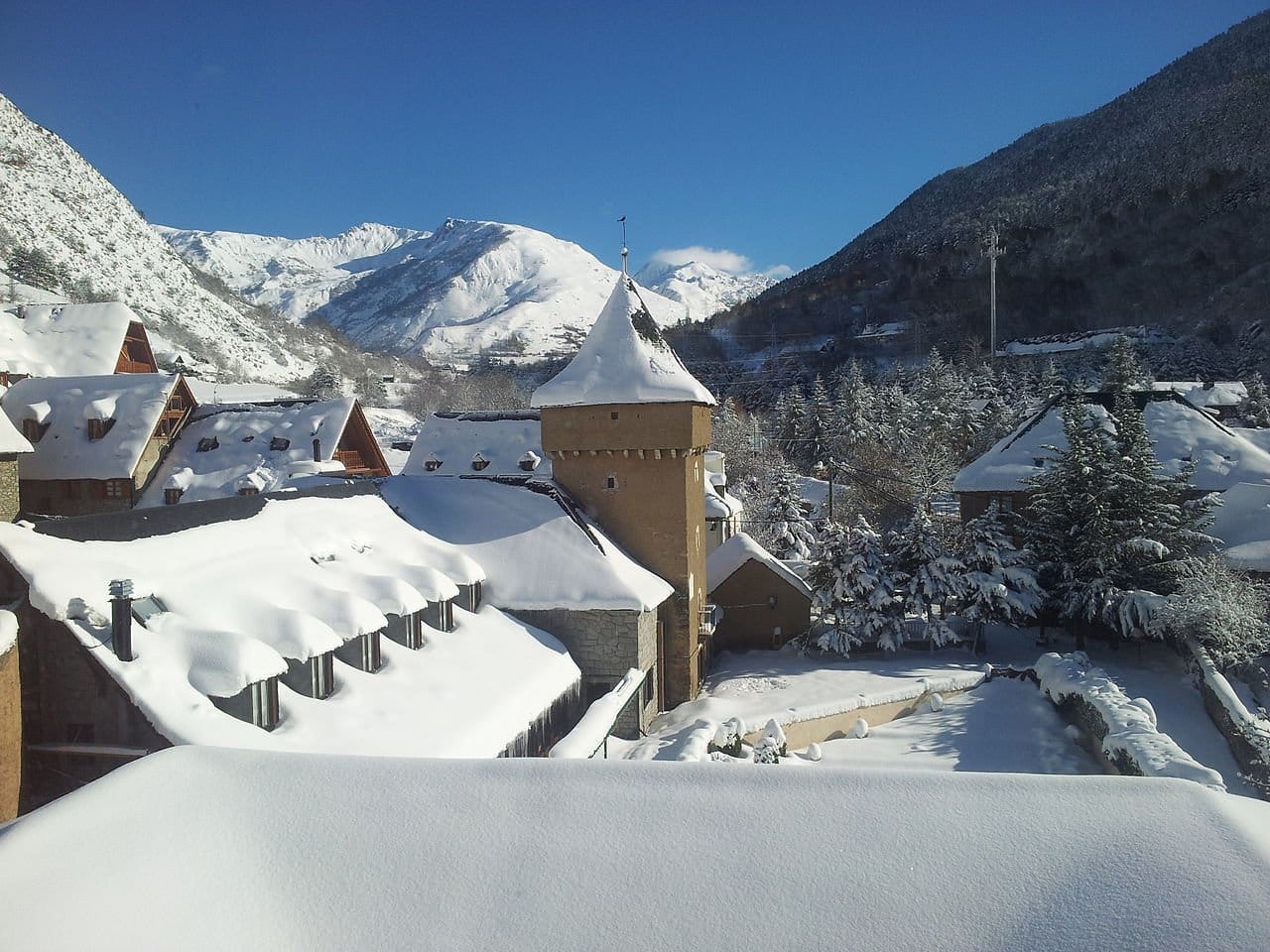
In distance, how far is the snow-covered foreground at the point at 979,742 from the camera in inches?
599

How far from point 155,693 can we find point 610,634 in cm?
962

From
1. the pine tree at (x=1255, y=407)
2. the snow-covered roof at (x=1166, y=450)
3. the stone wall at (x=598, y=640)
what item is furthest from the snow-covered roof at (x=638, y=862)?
the pine tree at (x=1255, y=407)

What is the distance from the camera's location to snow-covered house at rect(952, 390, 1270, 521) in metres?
28.5

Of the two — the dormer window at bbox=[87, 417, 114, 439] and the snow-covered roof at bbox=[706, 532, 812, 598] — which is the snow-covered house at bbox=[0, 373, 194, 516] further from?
the snow-covered roof at bbox=[706, 532, 812, 598]

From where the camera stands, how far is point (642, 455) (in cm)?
2003

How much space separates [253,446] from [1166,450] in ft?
109

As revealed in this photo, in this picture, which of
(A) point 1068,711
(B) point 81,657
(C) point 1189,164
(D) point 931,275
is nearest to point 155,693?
(B) point 81,657

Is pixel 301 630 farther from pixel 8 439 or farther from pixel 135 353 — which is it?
pixel 135 353

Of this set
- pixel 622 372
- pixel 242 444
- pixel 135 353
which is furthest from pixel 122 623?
pixel 135 353

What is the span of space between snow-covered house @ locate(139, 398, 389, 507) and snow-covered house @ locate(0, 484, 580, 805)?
12.7m

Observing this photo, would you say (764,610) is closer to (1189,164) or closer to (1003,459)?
(1003,459)

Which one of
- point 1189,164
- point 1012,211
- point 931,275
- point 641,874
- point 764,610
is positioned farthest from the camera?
point 1012,211

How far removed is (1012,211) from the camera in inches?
4390

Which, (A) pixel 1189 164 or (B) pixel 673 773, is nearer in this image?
(B) pixel 673 773
